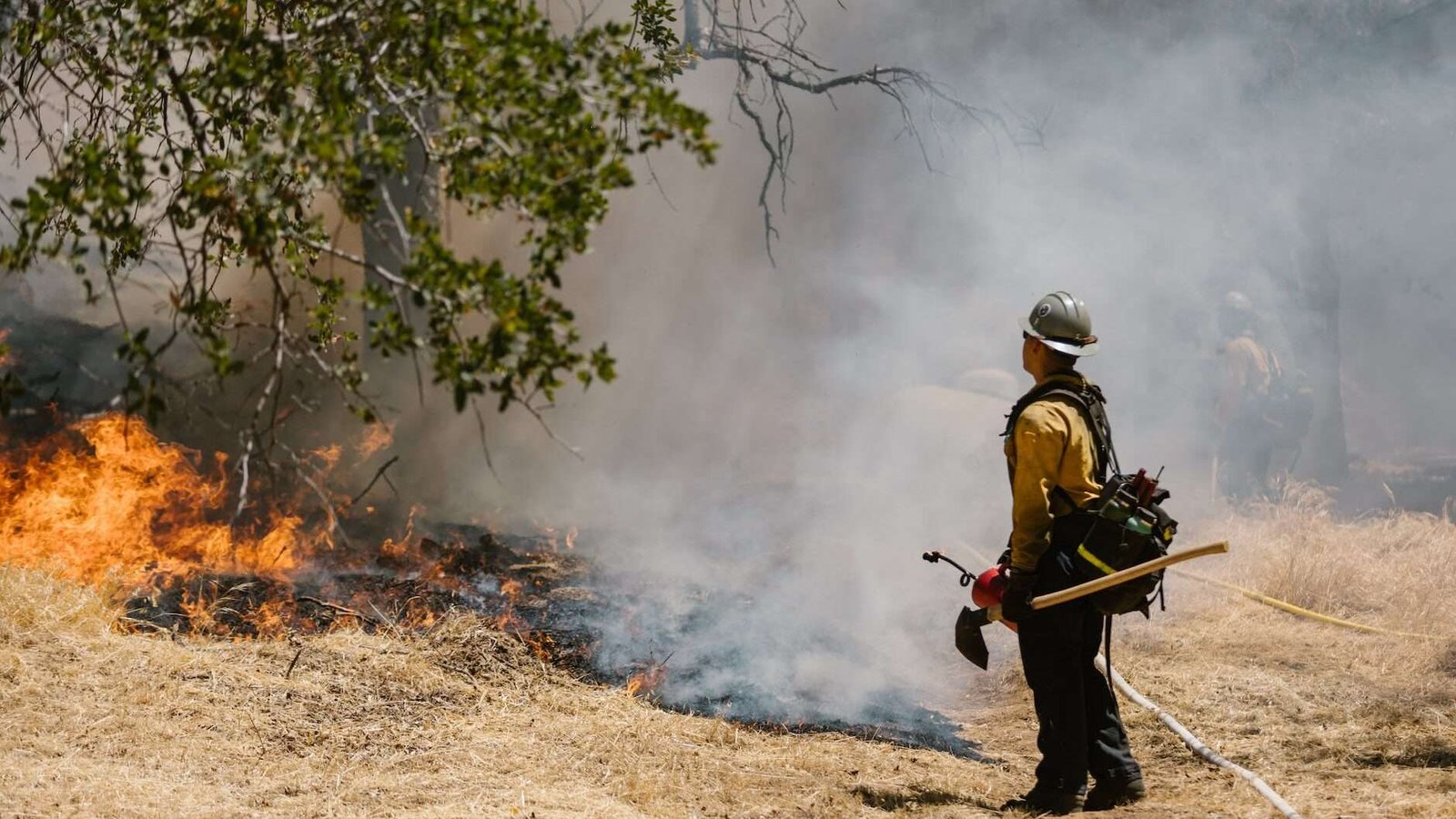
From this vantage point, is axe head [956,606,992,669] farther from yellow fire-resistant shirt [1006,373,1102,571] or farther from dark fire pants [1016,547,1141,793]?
yellow fire-resistant shirt [1006,373,1102,571]

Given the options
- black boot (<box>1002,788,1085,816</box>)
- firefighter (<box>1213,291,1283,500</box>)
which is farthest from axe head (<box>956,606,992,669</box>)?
firefighter (<box>1213,291,1283,500</box>)

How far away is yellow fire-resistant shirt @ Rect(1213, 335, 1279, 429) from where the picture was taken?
12750 millimetres

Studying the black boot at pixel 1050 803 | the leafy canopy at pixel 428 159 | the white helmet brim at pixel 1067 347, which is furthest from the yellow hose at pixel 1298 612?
the leafy canopy at pixel 428 159

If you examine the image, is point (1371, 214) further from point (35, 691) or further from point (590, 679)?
point (35, 691)

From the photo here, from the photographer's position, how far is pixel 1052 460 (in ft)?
13.9

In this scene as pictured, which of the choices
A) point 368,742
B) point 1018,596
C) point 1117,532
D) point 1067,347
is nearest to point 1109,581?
point 1117,532

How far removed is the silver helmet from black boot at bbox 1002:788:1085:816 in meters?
1.78

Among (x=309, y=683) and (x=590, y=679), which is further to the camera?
(x=590, y=679)

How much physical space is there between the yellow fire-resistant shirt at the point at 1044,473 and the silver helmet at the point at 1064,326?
0.28m

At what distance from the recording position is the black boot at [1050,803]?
4.33 meters

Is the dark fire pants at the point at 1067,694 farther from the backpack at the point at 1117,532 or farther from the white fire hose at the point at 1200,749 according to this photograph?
the white fire hose at the point at 1200,749

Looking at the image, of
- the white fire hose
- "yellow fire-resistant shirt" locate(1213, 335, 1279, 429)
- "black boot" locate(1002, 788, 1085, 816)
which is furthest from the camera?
"yellow fire-resistant shirt" locate(1213, 335, 1279, 429)

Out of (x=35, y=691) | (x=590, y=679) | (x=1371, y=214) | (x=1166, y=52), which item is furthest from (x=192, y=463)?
(x=1371, y=214)

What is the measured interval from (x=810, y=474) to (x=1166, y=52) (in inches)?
307
